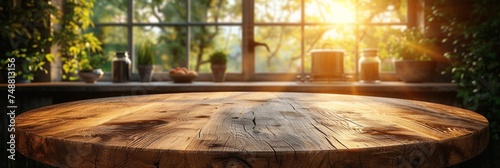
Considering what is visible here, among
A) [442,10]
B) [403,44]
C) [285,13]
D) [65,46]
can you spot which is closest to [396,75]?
[403,44]

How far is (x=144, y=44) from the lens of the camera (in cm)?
292

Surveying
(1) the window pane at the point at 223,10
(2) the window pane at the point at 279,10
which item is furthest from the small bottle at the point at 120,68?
(2) the window pane at the point at 279,10

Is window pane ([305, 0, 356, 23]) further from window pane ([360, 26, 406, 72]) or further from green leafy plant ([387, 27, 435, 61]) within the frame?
green leafy plant ([387, 27, 435, 61])

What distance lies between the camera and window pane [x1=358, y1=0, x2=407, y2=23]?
3.05m

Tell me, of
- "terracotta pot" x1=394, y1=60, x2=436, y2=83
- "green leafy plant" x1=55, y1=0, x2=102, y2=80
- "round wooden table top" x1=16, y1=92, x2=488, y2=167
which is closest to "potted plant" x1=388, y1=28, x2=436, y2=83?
"terracotta pot" x1=394, y1=60, x2=436, y2=83

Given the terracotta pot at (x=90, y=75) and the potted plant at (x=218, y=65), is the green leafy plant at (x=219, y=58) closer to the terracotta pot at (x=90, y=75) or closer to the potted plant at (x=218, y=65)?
the potted plant at (x=218, y=65)

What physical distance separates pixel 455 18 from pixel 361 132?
7.21ft

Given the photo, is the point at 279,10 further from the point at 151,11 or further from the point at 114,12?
A: the point at 114,12

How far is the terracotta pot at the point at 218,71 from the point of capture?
285 centimetres

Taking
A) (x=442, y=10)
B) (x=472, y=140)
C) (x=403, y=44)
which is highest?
(x=442, y=10)

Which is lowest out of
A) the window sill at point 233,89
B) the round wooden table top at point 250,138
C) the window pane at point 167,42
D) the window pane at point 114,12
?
the round wooden table top at point 250,138

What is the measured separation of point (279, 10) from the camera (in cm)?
325

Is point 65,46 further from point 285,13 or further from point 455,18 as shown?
point 455,18

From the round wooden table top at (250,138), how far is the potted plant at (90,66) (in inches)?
68.7
